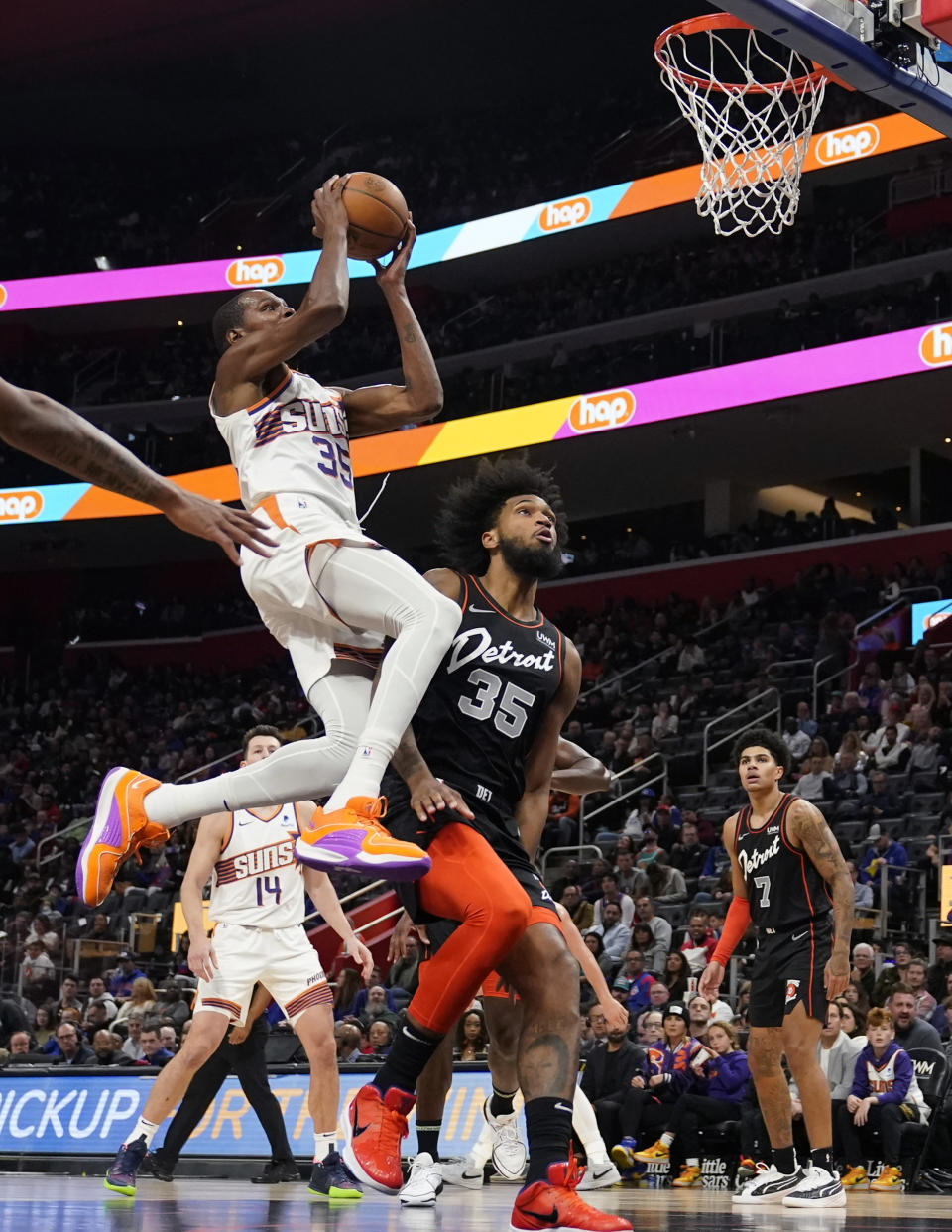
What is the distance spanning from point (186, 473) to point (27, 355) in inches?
296

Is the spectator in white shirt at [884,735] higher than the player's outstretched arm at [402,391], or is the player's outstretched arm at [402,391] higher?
the spectator in white shirt at [884,735]

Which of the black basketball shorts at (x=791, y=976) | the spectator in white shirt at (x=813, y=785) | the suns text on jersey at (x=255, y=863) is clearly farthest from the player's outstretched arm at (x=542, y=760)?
the spectator in white shirt at (x=813, y=785)

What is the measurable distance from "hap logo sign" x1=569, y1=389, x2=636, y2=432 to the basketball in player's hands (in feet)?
61.1

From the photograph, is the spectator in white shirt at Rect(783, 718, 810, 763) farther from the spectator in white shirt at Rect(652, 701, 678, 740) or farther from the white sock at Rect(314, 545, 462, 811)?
the white sock at Rect(314, 545, 462, 811)

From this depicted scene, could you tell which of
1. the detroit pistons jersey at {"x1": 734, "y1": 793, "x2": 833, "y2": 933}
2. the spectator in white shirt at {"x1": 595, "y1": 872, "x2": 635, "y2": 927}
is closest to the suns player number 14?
the detroit pistons jersey at {"x1": 734, "y1": 793, "x2": 833, "y2": 933}

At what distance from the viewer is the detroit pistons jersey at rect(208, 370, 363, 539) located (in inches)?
220

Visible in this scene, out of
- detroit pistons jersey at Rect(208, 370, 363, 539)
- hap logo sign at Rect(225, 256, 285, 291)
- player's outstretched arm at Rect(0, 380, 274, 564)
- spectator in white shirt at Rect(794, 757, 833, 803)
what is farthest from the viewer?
hap logo sign at Rect(225, 256, 285, 291)

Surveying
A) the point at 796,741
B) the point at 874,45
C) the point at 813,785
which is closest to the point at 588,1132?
the point at 874,45

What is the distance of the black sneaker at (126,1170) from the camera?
7.79 m

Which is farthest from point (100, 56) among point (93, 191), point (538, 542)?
point (538, 542)

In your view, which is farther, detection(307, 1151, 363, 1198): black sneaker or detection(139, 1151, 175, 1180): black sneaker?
detection(139, 1151, 175, 1180): black sneaker

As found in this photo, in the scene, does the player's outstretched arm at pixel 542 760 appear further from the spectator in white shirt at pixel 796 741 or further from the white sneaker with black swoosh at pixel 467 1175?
the spectator in white shirt at pixel 796 741

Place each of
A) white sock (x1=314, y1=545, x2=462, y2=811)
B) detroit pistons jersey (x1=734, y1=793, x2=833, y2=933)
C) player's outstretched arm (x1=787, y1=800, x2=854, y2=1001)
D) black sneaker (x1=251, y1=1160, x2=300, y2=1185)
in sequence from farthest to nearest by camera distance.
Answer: black sneaker (x1=251, y1=1160, x2=300, y2=1185), detroit pistons jersey (x1=734, y1=793, x2=833, y2=933), player's outstretched arm (x1=787, y1=800, x2=854, y2=1001), white sock (x1=314, y1=545, x2=462, y2=811)

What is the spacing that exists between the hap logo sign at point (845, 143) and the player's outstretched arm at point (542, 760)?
19707 millimetres
